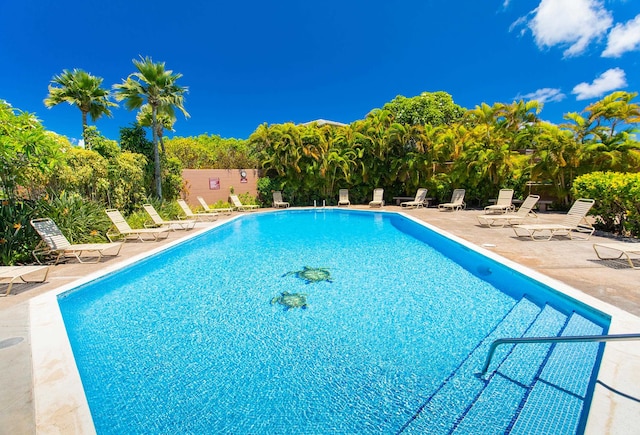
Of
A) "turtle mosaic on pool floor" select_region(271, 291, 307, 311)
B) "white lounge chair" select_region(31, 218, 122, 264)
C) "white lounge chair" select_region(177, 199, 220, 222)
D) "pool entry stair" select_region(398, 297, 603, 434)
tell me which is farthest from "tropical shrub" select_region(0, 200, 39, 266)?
"pool entry stair" select_region(398, 297, 603, 434)

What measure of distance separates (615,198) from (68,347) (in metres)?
11.5

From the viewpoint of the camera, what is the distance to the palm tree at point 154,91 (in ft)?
46.6

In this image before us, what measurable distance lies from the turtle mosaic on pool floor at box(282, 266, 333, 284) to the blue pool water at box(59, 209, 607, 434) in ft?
0.69

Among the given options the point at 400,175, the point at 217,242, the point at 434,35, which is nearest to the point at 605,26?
the point at 434,35

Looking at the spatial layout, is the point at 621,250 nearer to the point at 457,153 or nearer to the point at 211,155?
the point at 457,153

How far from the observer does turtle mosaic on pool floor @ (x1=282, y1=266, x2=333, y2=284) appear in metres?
6.12

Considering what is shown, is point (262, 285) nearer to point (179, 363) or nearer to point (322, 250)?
point (179, 363)

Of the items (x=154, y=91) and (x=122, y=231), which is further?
(x=154, y=91)

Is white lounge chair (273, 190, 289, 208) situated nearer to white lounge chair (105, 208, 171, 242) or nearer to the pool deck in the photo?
white lounge chair (105, 208, 171, 242)

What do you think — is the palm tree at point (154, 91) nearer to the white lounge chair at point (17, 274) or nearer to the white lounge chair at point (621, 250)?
the white lounge chair at point (17, 274)

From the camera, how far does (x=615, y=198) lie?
7906 mm

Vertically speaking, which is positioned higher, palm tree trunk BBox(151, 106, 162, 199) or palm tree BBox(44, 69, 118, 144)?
palm tree BBox(44, 69, 118, 144)

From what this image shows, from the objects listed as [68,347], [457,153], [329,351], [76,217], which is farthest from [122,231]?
[457,153]

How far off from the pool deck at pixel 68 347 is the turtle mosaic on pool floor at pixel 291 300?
2.73 m
